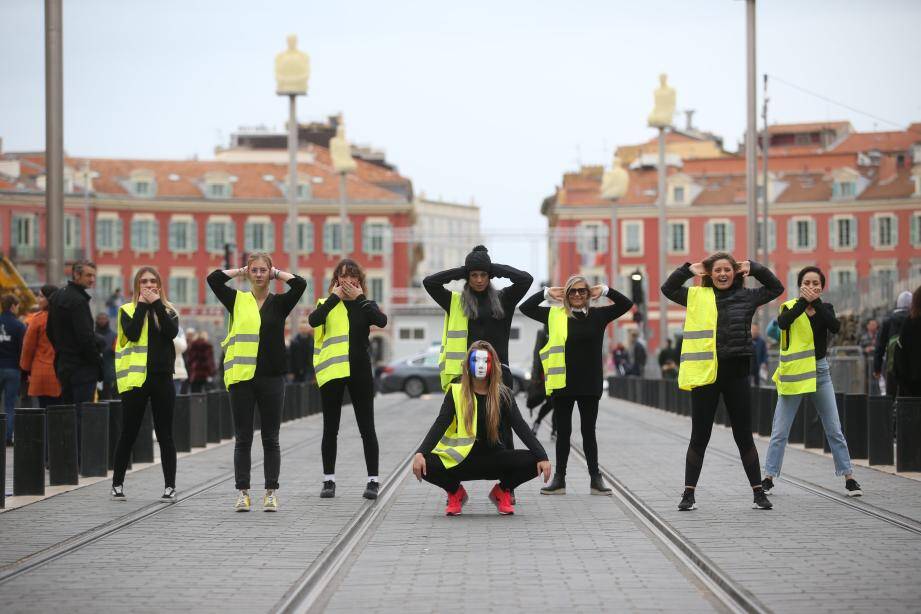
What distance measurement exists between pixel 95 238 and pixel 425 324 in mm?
19318

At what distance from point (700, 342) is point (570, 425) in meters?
1.69

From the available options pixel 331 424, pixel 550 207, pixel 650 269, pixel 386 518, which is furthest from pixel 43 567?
pixel 550 207

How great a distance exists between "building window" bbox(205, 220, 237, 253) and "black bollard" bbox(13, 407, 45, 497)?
80209 millimetres

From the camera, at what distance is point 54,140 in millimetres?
18812

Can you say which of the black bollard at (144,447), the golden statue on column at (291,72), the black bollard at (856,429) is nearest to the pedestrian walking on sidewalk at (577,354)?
the black bollard at (856,429)

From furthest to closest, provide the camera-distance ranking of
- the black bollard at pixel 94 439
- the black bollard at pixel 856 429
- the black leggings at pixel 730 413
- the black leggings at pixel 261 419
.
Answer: the black bollard at pixel 856 429 < the black bollard at pixel 94 439 < the black leggings at pixel 261 419 < the black leggings at pixel 730 413

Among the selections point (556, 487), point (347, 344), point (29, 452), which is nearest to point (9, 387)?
point (29, 452)

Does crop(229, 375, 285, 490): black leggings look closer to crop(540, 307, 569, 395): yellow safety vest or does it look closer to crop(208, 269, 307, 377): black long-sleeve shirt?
crop(208, 269, 307, 377): black long-sleeve shirt

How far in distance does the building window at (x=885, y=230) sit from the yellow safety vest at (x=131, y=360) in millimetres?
80440

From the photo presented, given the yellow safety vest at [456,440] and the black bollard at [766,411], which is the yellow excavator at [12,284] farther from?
the yellow safety vest at [456,440]

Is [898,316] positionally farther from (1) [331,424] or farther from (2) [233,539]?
(2) [233,539]

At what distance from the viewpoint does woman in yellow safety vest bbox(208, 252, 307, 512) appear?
11883 millimetres

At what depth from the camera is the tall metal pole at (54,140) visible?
18562mm

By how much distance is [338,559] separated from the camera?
9281 millimetres
